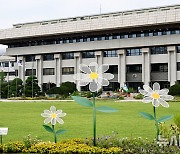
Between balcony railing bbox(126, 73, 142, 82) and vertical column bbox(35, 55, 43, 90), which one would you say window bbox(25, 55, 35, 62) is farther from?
balcony railing bbox(126, 73, 142, 82)

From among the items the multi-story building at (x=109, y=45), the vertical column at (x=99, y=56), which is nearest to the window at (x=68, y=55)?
the multi-story building at (x=109, y=45)

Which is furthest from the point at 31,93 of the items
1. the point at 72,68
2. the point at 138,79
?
the point at 138,79

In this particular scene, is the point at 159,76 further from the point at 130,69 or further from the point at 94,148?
the point at 94,148

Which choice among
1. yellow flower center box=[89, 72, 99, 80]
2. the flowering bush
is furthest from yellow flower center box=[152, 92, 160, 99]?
yellow flower center box=[89, 72, 99, 80]

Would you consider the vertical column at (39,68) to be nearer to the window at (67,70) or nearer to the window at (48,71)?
the window at (48,71)

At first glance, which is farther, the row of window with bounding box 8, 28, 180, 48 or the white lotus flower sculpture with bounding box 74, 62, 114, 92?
the row of window with bounding box 8, 28, 180, 48

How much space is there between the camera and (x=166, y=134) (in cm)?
1046

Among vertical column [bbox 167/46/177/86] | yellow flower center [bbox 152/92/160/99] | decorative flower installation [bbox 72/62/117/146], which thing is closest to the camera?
decorative flower installation [bbox 72/62/117/146]

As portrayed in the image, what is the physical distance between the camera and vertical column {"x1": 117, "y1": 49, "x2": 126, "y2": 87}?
54469 millimetres

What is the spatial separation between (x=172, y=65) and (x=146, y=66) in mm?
3809

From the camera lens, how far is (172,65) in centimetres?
5103

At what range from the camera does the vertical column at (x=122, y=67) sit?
54.5 meters

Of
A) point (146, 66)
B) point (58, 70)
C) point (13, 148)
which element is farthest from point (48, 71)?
point (13, 148)

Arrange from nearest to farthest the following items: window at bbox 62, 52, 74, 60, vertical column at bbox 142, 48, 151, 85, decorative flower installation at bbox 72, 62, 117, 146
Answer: decorative flower installation at bbox 72, 62, 117, 146 → vertical column at bbox 142, 48, 151, 85 → window at bbox 62, 52, 74, 60
